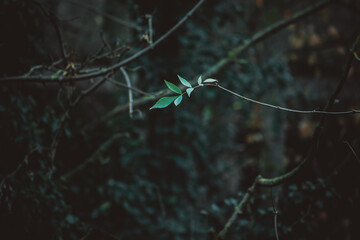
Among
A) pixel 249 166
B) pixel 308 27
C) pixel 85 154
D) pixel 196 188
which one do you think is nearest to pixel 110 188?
pixel 85 154

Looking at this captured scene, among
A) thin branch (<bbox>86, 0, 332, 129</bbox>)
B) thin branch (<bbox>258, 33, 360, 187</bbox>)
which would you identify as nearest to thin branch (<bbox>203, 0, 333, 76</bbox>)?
thin branch (<bbox>86, 0, 332, 129</bbox>)

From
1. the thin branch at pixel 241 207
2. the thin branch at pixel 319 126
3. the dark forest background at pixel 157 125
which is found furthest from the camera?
the dark forest background at pixel 157 125

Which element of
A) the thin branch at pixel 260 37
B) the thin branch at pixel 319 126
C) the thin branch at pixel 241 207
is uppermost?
the thin branch at pixel 260 37

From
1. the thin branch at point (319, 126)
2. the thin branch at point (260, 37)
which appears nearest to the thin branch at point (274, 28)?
the thin branch at point (260, 37)

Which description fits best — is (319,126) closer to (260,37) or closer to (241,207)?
(241,207)

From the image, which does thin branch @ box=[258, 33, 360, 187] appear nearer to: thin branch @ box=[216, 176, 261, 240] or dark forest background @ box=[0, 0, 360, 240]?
dark forest background @ box=[0, 0, 360, 240]

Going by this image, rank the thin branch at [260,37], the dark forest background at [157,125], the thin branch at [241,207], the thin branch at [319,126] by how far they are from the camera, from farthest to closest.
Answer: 1. the thin branch at [260,37]
2. the dark forest background at [157,125]
3. the thin branch at [241,207]
4. the thin branch at [319,126]

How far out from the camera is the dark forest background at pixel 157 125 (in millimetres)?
1666

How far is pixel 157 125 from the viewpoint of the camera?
332 centimetres

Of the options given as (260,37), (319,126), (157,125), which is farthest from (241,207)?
(157,125)

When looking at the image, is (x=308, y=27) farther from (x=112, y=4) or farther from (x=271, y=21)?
(x=112, y=4)

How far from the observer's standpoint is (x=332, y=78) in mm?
5047

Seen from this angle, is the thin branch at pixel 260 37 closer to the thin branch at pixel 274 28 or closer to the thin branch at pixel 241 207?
the thin branch at pixel 274 28

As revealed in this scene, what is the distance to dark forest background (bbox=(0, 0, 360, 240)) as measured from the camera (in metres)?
1.67
